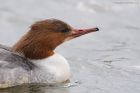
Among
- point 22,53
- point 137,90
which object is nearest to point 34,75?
point 22,53

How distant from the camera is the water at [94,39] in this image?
10.6 metres

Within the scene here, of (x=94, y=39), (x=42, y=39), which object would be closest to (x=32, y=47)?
(x=42, y=39)

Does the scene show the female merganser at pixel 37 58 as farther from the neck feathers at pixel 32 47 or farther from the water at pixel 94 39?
the water at pixel 94 39

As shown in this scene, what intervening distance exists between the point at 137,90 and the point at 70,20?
3813mm

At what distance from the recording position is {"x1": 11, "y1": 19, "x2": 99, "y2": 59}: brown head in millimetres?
10422

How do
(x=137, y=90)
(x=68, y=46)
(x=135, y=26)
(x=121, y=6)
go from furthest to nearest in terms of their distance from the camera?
(x=121, y=6), (x=135, y=26), (x=68, y=46), (x=137, y=90)

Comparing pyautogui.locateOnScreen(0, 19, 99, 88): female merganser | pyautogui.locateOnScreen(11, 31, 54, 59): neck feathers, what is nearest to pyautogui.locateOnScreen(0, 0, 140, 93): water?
pyautogui.locateOnScreen(0, 19, 99, 88): female merganser

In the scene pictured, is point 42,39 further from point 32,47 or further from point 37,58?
point 37,58

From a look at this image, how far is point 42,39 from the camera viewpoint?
10477 mm

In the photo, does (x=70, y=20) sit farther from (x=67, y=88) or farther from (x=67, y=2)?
(x=67, y=88)

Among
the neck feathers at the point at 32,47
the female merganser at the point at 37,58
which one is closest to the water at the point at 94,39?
the female merganser at the point at 37,58

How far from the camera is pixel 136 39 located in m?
12.8

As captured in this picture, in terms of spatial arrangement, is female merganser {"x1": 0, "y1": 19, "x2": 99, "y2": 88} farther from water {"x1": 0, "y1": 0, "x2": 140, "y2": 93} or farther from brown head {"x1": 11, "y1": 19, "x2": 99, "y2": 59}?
water {"x1": 0, "y1": 0, "x2": 140, "y2": 93}

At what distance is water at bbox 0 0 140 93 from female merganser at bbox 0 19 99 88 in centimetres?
17
